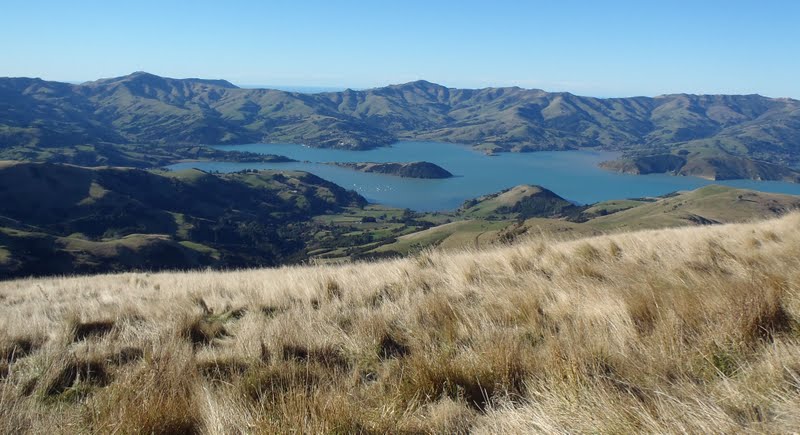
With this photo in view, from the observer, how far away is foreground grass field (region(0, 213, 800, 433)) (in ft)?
8.69

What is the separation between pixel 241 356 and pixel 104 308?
381cm

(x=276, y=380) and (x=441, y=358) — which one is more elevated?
(x=441, y=358)

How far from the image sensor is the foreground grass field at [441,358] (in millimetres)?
2648

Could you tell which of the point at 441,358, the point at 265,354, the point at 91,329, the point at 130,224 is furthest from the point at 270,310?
the point at 130,224

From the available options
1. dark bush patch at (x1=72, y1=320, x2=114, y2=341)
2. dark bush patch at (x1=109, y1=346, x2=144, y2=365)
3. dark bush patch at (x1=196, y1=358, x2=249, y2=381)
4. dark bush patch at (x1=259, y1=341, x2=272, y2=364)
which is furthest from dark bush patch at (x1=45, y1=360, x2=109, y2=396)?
dark bush patch at (x1=259, y1=341, x2=272, y2=364)

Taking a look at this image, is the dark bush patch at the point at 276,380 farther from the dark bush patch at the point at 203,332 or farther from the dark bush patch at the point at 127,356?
the dark bush patch at the point at 203,332

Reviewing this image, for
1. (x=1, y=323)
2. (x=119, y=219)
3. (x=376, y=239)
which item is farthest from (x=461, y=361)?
(x=119, y=219)

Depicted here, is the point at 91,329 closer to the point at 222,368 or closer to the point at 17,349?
the point at 17,349

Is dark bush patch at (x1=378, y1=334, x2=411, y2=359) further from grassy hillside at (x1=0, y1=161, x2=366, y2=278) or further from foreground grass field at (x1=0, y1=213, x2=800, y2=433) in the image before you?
grassy hillside at (x1=0, y1=161, x2=366, y2=278)

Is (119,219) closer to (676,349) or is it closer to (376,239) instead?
(376,239)

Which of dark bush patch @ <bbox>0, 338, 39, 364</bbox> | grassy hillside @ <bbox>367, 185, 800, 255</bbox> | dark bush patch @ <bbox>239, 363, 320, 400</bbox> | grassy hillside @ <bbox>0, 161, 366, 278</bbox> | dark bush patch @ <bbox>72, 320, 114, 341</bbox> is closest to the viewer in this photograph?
dark bush patch @ <bbox>239, 363, 320, 400</bbox>

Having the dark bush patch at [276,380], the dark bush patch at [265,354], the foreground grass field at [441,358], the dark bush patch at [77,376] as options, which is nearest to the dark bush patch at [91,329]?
the foreground grass field at [441,358]

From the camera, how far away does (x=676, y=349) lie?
3.34 meters

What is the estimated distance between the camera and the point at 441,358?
3551 mm
